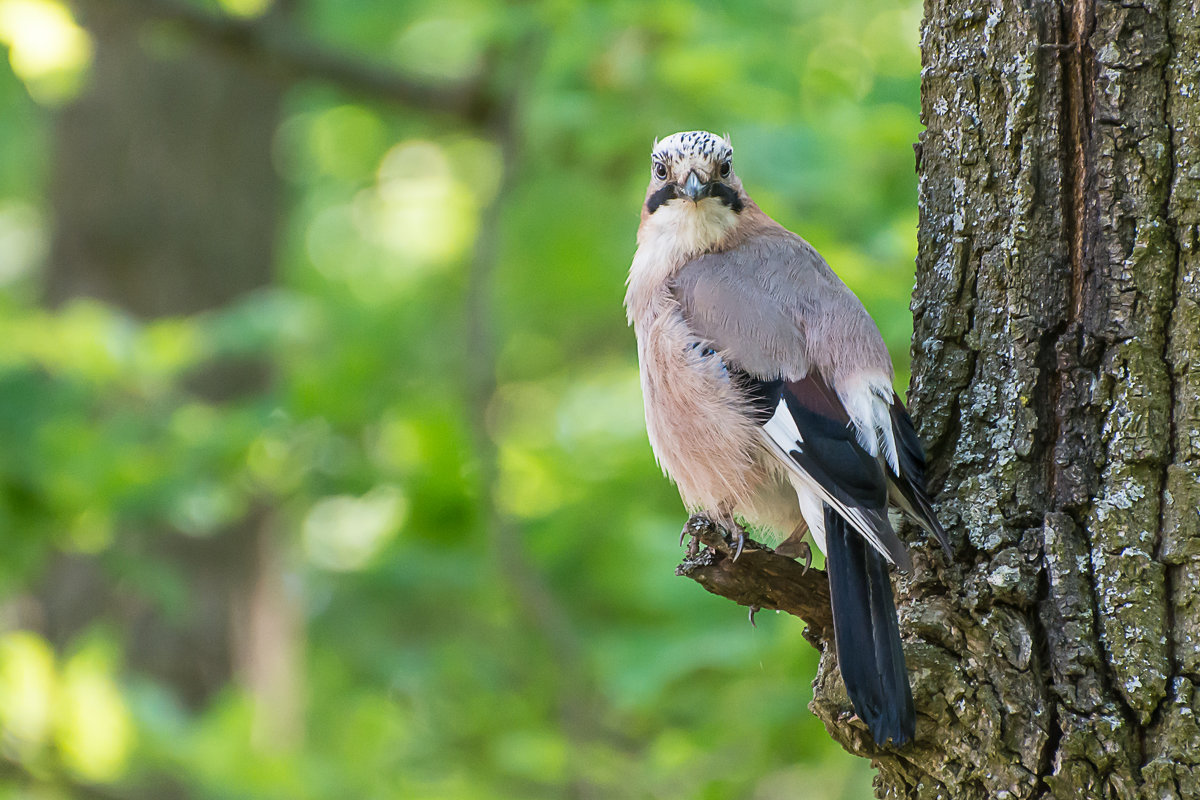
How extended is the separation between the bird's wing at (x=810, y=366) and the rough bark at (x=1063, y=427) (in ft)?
0.53

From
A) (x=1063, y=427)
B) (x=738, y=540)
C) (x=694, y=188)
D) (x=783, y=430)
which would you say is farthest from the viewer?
(x=694, y=188)

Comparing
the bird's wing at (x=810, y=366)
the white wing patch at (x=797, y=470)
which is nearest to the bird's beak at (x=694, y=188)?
the bird's wing at (x=810, y=366)

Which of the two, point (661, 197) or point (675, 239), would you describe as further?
point (661, 197)

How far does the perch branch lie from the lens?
231cm

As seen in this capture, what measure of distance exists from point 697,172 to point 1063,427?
160cm

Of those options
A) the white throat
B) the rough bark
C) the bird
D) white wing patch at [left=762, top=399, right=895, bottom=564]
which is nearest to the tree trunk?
the rough bark

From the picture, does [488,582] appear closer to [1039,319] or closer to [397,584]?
[397,584]

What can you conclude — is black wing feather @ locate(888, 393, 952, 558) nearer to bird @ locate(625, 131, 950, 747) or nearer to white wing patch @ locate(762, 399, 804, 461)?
bird @ locate(625, 131, 950, 747)

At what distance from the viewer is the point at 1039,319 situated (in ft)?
7.80

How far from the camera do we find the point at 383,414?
6.41m

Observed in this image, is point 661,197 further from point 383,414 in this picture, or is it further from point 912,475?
point 383,414

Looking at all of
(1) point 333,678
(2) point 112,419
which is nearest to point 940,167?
(2) point 112,419

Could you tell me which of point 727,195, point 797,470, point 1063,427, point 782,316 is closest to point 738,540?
point 797,470

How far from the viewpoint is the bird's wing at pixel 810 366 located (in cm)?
245
